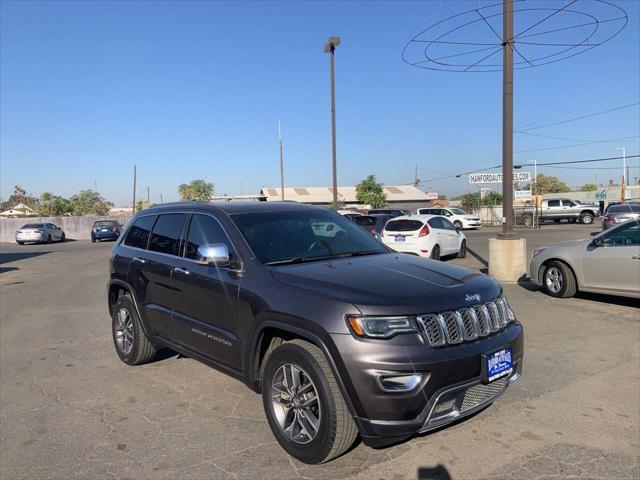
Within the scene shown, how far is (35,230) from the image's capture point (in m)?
31.5

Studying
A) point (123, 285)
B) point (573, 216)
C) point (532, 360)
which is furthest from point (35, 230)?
point (573, 216)

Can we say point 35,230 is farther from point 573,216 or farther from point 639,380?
point 573,216

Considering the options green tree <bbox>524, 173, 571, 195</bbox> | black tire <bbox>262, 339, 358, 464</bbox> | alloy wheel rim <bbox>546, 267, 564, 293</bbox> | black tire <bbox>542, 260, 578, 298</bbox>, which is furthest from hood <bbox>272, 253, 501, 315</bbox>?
green tree <bbox>524, 173, 571, 195</bbox>

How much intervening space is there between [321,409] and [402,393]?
0.54 m

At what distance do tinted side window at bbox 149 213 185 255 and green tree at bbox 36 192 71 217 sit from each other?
8074 centimetres

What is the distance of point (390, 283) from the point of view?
3344mm

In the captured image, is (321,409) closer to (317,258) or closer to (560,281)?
(317,258)

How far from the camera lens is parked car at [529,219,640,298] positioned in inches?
309

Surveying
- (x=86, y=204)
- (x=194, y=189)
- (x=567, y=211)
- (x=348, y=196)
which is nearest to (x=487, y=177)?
(x=567, y=211)

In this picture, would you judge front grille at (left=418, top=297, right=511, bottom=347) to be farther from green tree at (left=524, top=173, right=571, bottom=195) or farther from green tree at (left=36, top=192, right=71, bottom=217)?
green tree at (left=524, top=173, right=571, bottom=195)

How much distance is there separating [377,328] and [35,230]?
33751 mm

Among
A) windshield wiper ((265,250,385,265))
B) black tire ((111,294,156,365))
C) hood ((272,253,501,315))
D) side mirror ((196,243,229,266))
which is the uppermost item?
side mirror ((196,243,229,266))

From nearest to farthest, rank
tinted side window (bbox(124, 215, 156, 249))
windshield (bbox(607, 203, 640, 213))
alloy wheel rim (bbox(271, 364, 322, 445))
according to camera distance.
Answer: alloy wheel rim (bbox(271, 364, 322, 445)), tinted side window (bbox(124, 215, 156, 249)), windshield (bbox(607, 203, 640, 213))

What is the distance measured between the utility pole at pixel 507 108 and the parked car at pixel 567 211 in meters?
30.3
